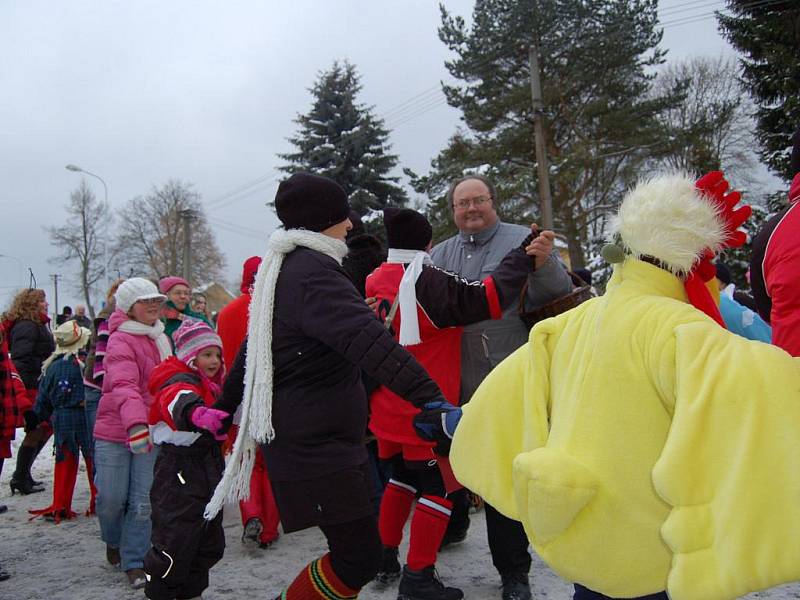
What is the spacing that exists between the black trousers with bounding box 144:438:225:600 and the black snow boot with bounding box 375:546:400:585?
0.97 meters

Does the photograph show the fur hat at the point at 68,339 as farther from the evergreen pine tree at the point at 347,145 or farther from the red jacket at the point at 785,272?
the evergreen pine tree at the point at 347,145

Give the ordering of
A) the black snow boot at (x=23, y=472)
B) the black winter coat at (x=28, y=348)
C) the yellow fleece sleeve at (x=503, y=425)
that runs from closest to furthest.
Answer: the yellow fleece sleeve at (x=503, y=425)
the black snow boot at (x=23, y=472)
the black winter coat at (x=28, y=348)

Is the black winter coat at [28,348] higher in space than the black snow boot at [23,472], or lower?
higher

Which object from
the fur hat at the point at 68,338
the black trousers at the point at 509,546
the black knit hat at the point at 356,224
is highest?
the black knit hat at the point at 356,224

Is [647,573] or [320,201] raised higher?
[320,201]

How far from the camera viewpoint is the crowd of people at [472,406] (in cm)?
154

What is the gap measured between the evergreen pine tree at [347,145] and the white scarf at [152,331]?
1820cm

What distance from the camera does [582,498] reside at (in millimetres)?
1732

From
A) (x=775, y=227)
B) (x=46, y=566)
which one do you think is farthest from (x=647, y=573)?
(x=46, y=566)

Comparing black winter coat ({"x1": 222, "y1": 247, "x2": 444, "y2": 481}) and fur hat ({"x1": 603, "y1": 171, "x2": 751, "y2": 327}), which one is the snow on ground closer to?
black winter coat ({"x1": 222, "y1": 247, "x2": 444, "y2": 481})

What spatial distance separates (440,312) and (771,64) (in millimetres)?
14415

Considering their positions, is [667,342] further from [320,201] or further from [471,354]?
[471,354]

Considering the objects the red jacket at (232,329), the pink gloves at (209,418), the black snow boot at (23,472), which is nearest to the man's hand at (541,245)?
the pink gloves at (209,418)

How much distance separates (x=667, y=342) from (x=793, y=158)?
1.58m
